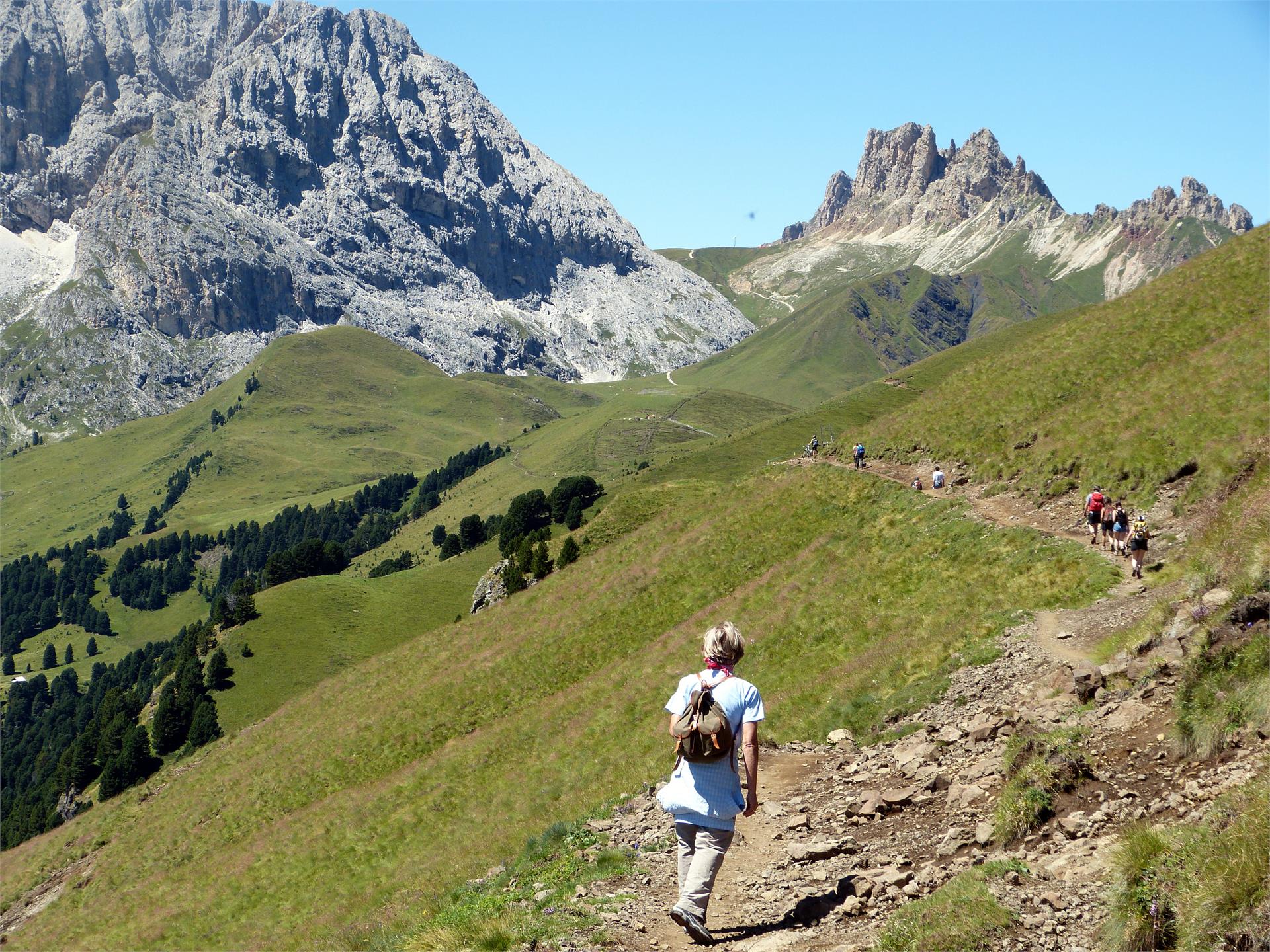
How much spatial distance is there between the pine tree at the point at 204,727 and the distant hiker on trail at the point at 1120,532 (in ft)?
298

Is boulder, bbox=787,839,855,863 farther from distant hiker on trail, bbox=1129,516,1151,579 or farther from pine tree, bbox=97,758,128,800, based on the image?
pine tree, bbox=97,758,128,800

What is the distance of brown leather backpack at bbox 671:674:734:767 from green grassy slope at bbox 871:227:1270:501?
2919 cm

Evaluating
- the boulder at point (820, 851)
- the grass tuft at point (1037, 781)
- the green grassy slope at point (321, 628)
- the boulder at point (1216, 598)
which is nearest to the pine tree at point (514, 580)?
the green grassy slope at point (321, 628)

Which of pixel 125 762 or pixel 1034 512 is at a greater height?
pixel 1034 512

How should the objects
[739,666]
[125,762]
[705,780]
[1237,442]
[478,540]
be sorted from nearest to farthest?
1. [705,780]
2. [1237,442]
3. [739,666]
4. [125,762]
5. [478,540]

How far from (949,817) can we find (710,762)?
6.03m

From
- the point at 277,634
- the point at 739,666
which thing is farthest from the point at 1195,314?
the point at 277,634

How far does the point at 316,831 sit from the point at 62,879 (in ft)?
101

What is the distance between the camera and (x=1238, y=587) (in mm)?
17109

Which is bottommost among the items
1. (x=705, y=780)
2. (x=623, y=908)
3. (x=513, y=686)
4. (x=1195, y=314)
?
(x=513, y=686)

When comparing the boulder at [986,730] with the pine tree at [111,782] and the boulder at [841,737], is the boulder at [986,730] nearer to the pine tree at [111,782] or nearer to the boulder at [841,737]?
the boulder at [841,737]

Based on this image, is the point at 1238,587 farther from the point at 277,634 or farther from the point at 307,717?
the point at 277,634

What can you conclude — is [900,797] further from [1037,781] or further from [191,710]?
[191,710]

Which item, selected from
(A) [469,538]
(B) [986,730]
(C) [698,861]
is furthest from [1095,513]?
(A) [469,538]
